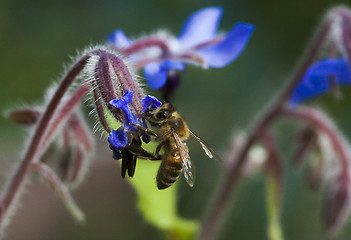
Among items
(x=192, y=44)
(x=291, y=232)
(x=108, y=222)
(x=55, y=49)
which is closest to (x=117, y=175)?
(x=108, y=222)

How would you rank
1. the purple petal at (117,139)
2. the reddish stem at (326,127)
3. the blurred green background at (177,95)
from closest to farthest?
1. the purple petal at (117,139)
2. the reddish stem at (326,127)
3. the blurred green background at (177,95)

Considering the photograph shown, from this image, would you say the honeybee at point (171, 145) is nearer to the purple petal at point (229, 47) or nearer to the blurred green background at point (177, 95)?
the purple petal at point (229, 47)

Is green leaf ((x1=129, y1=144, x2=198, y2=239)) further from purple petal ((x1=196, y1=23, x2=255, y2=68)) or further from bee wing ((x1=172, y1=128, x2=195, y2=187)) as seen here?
bee wing ((x1=172, y1=128, x2=195, y2=187))

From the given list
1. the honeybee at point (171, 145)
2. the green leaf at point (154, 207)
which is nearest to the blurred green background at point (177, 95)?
the green leaf at point (154, 207)

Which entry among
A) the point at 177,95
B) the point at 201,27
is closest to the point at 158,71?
the point at 201,27

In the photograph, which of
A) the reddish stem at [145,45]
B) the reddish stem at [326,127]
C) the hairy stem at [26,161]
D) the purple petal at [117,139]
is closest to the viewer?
the purple petal at [117,139]

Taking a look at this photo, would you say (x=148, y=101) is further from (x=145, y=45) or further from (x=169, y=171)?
(x=145, y=45)
